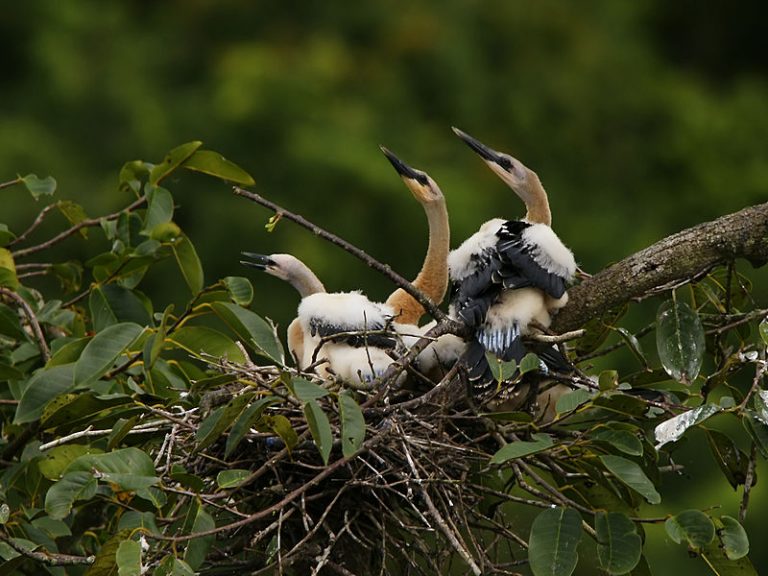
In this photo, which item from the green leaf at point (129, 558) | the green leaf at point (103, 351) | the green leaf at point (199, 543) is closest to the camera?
the green leaf at point (129, 558)

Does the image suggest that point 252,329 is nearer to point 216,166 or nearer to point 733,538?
point 216,166

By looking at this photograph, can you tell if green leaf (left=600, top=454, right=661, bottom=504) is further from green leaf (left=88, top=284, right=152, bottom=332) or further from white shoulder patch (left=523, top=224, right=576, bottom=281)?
green leaf (left=88, top=284, right=152, bottom=332)

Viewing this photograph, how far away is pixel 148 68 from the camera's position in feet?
38.5

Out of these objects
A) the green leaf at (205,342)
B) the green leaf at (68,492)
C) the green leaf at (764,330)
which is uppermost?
the green leaf at (764,330)

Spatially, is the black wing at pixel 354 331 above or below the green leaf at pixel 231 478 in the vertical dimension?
below

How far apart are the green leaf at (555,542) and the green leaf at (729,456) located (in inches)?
21.4

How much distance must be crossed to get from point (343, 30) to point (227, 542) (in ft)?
30.0

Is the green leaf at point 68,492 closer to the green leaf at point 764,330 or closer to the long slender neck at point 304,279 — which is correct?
the green leaf at point 764,330

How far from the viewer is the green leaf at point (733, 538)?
9.46 ft

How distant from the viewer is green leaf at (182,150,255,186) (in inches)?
149

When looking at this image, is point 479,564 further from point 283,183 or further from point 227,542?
point 283,183

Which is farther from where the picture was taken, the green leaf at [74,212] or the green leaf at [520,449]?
the green leaf at [74,212]

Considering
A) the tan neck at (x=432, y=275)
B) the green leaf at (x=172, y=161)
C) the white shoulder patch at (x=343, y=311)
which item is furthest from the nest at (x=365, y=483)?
the tan neck at (x=432, y=275)

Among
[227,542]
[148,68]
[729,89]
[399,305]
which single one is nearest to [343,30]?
[148,68]
